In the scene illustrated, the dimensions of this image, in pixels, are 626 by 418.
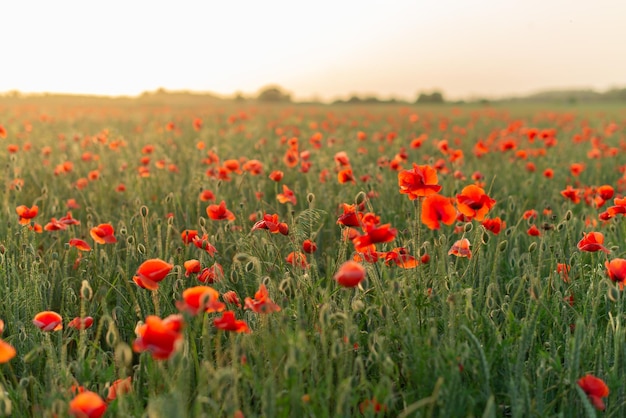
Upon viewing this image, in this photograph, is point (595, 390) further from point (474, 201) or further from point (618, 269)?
point (474, 201)

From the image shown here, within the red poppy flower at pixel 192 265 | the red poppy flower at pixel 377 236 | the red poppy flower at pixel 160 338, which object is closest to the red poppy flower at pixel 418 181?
the red poppy flower at pixel 377 236

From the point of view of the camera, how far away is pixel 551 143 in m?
4.61

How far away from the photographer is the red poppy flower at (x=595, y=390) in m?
1.38

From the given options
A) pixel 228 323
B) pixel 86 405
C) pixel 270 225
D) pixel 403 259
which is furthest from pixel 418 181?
pixel 86 405

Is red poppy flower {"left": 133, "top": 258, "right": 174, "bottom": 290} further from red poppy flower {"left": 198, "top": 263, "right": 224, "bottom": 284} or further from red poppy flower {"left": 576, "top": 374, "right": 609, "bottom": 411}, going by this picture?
red poppy flower {"left": 576, "top": 374, "right": 609, "bottom": 411}

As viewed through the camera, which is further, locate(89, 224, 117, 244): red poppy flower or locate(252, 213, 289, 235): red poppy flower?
locate(89, 224, 117, 244): red poppy flower

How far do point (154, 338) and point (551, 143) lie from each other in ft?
13.7

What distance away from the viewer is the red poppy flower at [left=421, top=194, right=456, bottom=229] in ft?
5.58

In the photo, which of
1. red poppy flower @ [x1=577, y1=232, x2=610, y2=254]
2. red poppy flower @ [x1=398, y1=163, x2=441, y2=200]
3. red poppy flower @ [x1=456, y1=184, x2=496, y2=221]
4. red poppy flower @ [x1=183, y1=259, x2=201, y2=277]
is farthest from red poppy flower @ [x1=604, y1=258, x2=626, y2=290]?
red poppy flower @ [x1=183, y1=259, x2=201, y2=277]

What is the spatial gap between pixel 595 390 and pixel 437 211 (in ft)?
2.00

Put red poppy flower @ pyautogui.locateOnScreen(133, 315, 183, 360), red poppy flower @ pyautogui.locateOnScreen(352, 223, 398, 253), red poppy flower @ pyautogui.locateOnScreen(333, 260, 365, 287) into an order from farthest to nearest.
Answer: red poppy flower @ pyautogui.locateOnScreen(352, 223, 398, 253) → red poppy flower @ pyautogui.locateOnScreen(333, 260, 365, 287) → red poppy flower @ pyautogui.locateOnScreen(133, 315, 183, 360)

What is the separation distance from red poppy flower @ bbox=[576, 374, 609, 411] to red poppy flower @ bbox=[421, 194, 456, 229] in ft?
1.78

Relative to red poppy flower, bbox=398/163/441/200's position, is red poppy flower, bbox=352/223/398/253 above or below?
below

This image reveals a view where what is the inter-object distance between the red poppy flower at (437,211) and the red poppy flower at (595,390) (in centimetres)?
54
